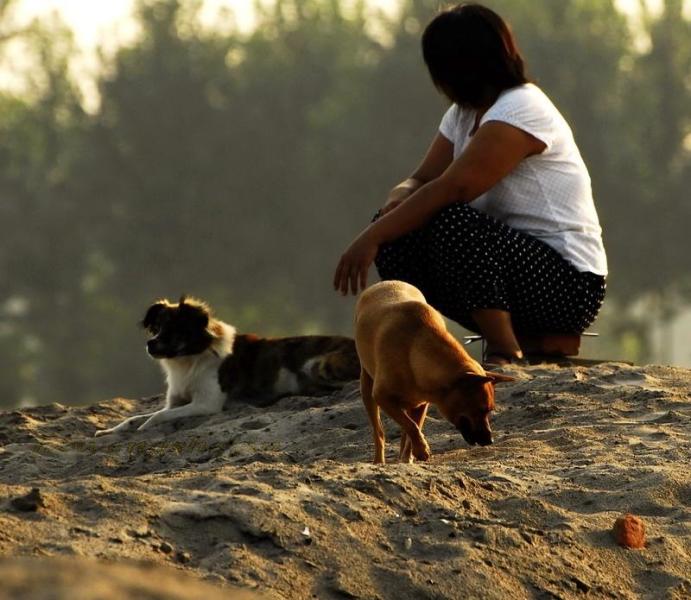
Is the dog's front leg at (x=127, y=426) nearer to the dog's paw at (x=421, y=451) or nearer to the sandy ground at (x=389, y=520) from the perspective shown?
the sandy ground at (x=389, y=520)

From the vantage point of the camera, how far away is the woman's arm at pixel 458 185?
25.9 feet

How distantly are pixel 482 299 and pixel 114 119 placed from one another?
124 ft

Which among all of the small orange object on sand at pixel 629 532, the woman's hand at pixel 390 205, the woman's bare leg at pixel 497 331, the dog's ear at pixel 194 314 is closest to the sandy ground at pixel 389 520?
the small orange object on sand at pixel 629 532

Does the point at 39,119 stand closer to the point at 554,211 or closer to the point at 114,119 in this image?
the point at 114,119

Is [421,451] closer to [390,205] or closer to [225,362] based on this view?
[390,205]

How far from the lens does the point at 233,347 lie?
10.8 metres

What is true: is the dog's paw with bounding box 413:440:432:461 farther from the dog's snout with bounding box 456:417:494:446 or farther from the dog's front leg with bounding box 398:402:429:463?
the dog's snout with bounding box 456:417:494:446

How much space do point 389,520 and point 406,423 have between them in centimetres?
115

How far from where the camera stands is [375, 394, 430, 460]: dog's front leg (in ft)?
21.1

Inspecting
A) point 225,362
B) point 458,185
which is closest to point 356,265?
point 458,185

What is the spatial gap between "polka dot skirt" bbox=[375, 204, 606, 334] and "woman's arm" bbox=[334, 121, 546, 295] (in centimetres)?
18

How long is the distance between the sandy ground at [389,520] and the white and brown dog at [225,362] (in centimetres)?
240

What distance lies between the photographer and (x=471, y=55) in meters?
8.06

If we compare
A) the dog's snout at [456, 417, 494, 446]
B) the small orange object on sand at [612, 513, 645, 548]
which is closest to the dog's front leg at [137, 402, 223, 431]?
the dog's snout at [456, 417, 494, 446]
